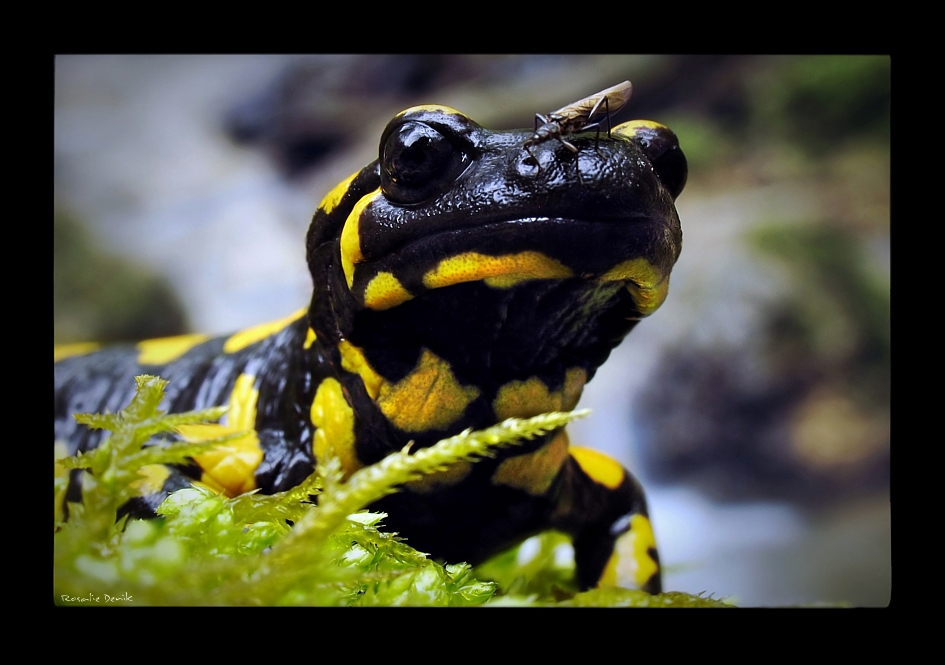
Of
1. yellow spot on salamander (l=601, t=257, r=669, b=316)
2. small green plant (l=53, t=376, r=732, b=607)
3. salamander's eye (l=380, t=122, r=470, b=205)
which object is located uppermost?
salamander's eye (l=380, t=122, r=470, b=205)

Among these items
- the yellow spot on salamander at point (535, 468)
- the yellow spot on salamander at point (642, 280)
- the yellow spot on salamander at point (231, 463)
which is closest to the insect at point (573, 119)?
the yellow spot on salamander at point (642, 280)

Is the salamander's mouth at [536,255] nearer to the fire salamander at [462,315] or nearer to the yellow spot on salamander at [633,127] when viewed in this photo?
the fire salamander at [462,315]

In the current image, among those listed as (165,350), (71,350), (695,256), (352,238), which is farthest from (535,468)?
(695,256)

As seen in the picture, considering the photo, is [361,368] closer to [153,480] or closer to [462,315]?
[462,315]

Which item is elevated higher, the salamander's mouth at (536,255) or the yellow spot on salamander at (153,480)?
the salamander's mouth at (536,255)

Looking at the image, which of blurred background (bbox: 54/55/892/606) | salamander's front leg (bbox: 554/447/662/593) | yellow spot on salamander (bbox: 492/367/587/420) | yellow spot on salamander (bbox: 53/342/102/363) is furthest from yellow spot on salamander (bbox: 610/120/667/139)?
yellow spot on salamander (bbox: 53/342/102/363)

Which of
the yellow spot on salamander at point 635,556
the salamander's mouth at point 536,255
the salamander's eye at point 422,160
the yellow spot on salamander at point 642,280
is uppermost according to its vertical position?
the salamander's eye at point 422,160

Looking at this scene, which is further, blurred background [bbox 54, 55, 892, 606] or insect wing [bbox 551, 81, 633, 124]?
blurred background [bbox 54, 55, 892, 606]

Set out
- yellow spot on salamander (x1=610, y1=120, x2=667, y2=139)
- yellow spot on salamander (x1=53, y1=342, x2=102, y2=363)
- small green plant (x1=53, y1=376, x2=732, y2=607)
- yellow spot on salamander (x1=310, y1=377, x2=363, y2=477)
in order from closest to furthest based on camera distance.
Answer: small green plant (x1=53, y1=376, x2=732, y2=607), yellow spot on salamander (x1=610, y1=120, x2=667, y2=139), yellow spot on salamander (x1=310, y1=377, x2=363, y2=477), yellow spot on salamander (x1=53, y1=342, x2=102, y2=363)

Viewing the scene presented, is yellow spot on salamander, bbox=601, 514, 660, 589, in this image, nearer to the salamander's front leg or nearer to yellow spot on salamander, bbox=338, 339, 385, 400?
the salamander's front leg
